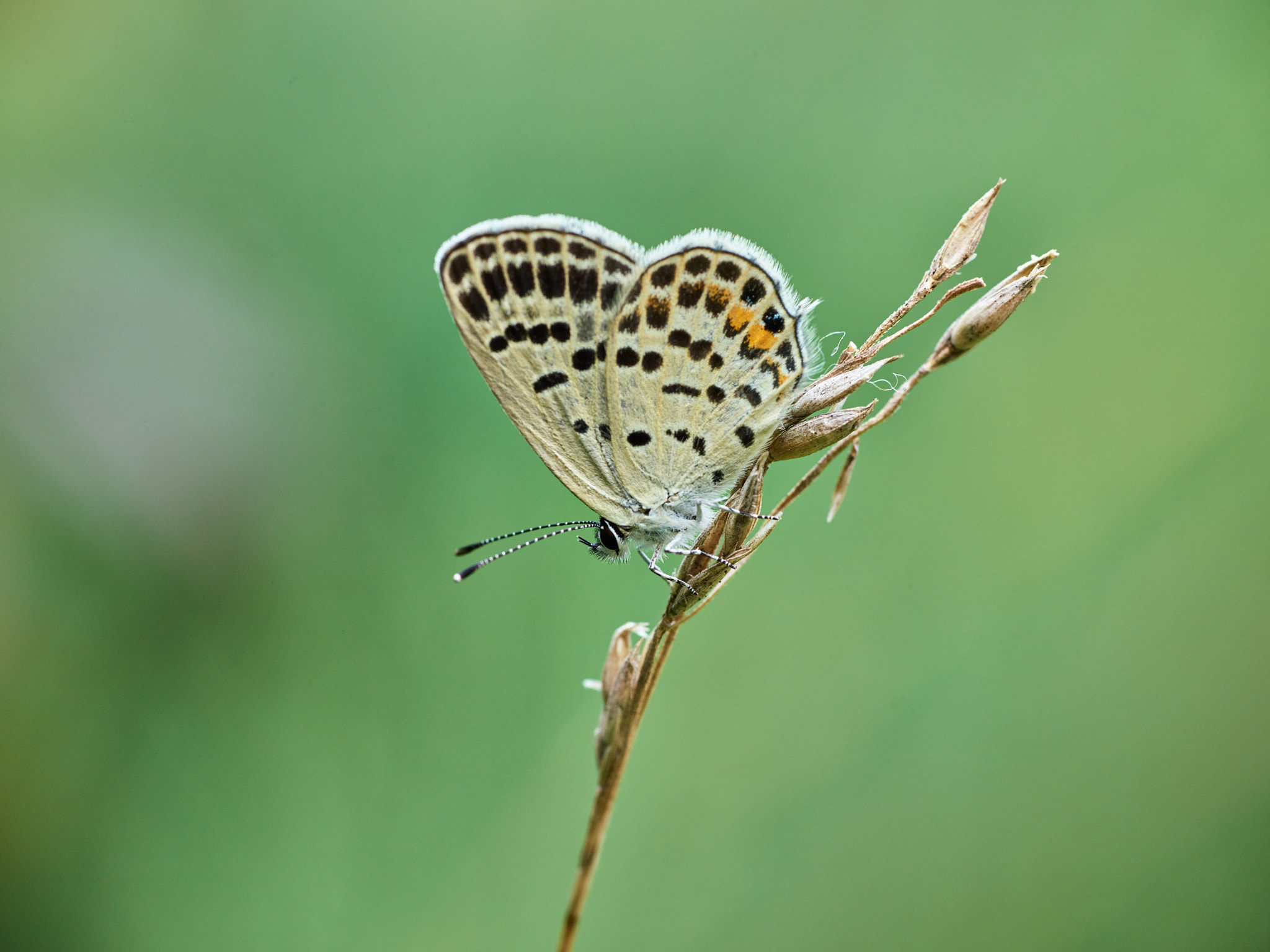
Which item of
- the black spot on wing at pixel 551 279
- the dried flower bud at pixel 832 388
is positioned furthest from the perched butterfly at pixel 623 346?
the dried flower bud at pixel 832 388

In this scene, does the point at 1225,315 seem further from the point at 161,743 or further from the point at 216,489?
the point at 161,743

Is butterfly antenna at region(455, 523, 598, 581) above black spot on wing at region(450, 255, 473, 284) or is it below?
below

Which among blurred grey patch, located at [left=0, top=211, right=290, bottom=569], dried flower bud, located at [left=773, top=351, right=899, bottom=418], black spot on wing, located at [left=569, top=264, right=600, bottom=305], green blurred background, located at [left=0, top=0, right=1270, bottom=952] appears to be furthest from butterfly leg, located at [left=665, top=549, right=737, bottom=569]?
blurred grey patch, located at [left=0, top=211, right=290, bottom=569]

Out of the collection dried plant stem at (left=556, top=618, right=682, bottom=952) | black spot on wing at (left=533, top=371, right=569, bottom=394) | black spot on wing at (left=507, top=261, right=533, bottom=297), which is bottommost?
dried plant stem at (left=556, top=618, right=682, bottom=952)

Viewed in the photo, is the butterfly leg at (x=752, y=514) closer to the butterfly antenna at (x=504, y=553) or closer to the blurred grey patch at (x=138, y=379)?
the butterfly antenna at (x=504, y=553)

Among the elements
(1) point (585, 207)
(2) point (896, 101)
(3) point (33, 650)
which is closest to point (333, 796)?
(3) point (33, 650)

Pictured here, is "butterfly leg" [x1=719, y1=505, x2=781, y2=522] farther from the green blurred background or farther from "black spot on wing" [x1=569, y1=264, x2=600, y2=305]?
the green blurred background

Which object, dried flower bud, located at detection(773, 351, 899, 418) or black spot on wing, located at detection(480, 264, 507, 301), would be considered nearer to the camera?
dried flower bud, located at detection(773, 351, 899, 418)
